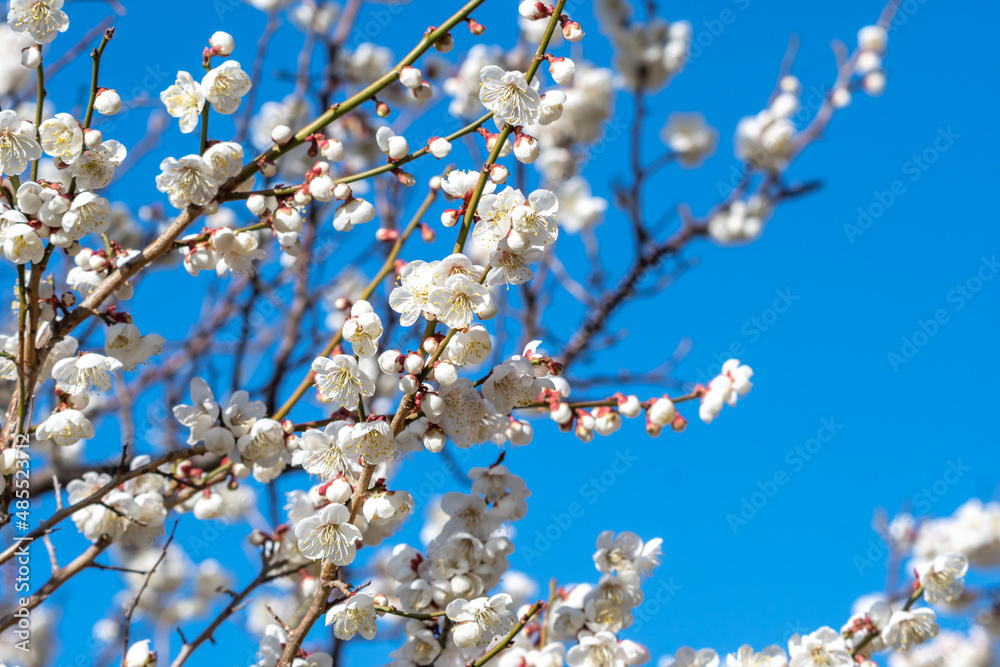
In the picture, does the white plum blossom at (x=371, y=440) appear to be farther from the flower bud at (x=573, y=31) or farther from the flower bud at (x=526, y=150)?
the flower bud at (x=573, y=31)

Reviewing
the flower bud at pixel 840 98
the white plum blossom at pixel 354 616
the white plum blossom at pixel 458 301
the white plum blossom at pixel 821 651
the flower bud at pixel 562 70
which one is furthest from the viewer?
the flower bud at pixel 840 98

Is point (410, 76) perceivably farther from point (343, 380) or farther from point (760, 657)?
point (760, 657)

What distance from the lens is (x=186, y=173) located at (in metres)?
2.05

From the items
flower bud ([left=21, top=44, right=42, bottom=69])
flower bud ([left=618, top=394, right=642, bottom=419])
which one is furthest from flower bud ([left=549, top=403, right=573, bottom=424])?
flower bud ([left=21, top=44, right=42, bottom=69])

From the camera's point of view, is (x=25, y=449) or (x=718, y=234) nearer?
(x=25, y=449)

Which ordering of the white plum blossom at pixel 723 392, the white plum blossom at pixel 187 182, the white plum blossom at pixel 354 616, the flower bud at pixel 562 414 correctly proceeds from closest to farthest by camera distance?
the white plum blossom at pixel 354 616 → the white plum blossom at pixel 187 182 → the flower bud at pixel 562 414 → the white plum blossom at pixel 723 392

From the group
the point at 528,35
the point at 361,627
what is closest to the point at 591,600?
the point at 361,627

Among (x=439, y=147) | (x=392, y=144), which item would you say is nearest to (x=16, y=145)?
(x=392, y=144)

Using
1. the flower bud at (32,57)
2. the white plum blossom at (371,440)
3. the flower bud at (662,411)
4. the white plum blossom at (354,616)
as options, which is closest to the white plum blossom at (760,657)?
the flower bud at (662,411)

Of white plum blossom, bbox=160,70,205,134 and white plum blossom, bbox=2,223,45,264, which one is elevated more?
white plum blossom, bbox=160,70,205,134

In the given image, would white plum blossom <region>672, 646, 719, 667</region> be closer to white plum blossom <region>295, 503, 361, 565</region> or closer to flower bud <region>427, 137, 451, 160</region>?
white plum blossom <region>295, 503, 361, 565</region>

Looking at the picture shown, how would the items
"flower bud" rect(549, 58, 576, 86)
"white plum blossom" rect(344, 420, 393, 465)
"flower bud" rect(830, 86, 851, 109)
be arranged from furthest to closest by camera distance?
"flower bud" rect(830, 86, 851, 109)
"flower bud" rect(549, 58, 576, 86)
"white plum blossom" rect(344, 420, 393, 465)

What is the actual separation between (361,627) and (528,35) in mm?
5506

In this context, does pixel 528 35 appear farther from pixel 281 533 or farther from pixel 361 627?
pixel 361 627
